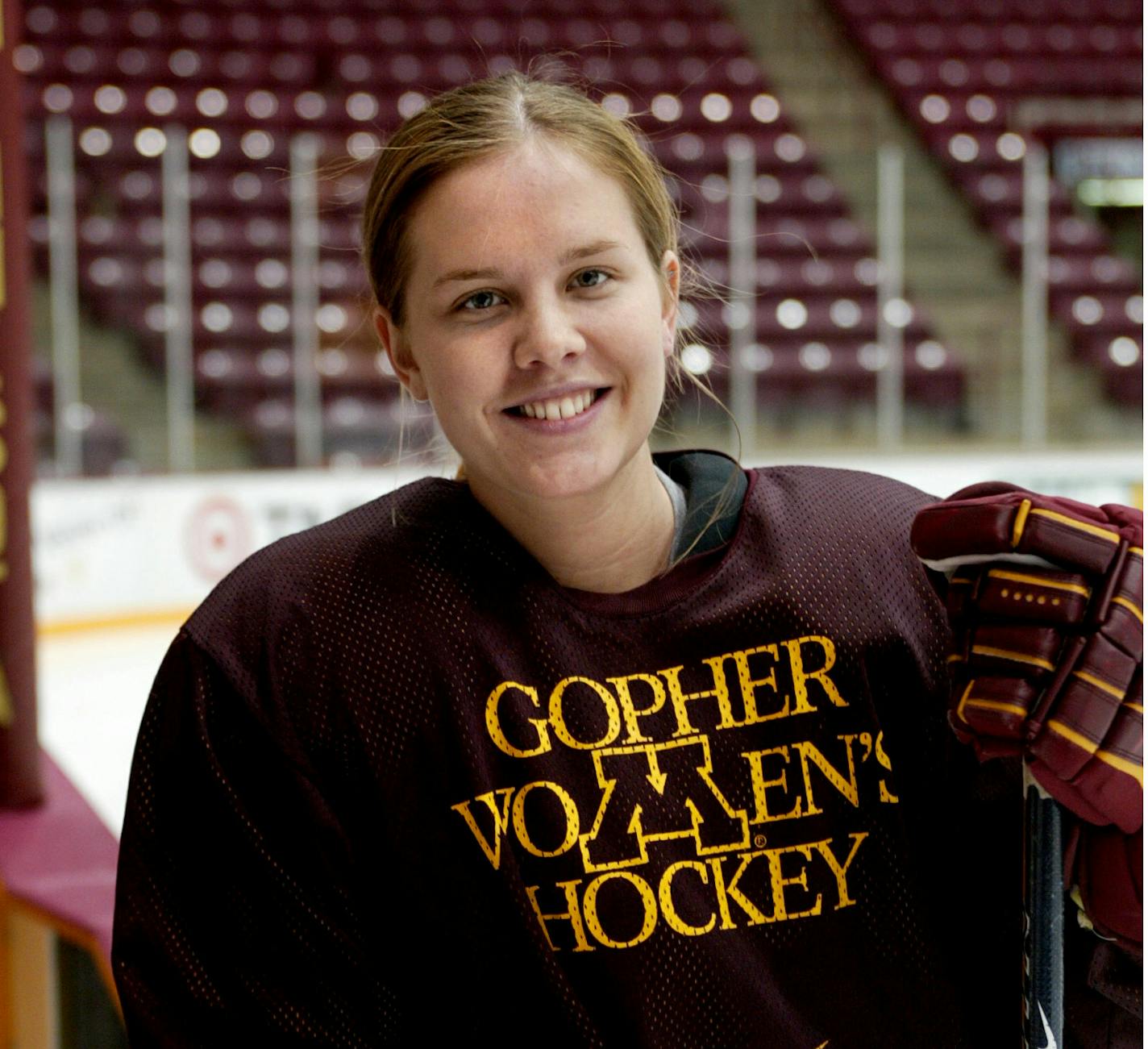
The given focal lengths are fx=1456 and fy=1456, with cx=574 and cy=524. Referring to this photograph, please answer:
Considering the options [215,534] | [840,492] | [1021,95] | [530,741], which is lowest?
[215,534]

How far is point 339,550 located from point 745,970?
402 mm

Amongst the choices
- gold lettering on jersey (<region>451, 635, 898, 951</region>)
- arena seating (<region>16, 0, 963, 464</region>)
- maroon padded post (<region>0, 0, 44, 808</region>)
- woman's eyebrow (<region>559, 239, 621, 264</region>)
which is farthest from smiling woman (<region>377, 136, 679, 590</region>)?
arena seating (<region>16, 0, 963, 464</region>)

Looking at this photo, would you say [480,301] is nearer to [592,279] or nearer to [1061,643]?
[592,279]

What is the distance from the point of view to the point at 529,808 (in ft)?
3.20

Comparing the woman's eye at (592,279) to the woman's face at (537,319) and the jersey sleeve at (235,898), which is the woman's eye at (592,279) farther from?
the jersey sleeve at (235,898)

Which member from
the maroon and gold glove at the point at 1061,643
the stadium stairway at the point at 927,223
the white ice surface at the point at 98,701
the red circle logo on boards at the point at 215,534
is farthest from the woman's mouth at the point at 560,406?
the stadium stairway at the point at 927,223

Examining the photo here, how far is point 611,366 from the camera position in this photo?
971mm

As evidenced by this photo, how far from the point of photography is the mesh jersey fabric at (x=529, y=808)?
38.1 inches

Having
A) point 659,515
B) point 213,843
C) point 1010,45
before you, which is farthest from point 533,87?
point 1010,45

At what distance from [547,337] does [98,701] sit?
327 centimetres

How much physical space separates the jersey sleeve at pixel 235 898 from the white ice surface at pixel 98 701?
5.09 feet

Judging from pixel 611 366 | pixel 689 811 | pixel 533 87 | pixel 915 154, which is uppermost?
pixel 915 154

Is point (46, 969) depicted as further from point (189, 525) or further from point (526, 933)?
point (189, 525)

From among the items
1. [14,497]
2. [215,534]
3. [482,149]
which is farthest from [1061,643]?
[215,534]
